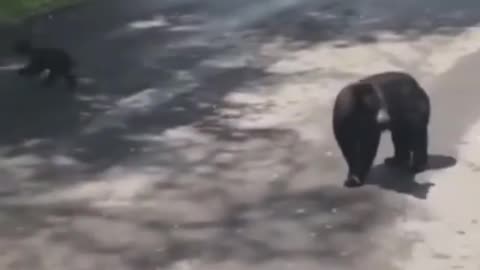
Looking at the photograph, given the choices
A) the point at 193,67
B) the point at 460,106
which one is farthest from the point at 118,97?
the point at 460,106

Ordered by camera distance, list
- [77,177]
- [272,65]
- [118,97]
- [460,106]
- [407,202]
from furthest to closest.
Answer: [272,65] < [118,97] < [460,106] < [77,177] < [407,202]

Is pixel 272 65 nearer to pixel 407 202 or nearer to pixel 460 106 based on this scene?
pixel 460 106

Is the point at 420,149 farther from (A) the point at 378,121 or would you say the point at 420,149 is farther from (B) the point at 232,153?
(B) the point at 232,153

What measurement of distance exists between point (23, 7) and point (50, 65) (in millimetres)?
6338

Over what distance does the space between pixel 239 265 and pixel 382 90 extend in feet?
7.75

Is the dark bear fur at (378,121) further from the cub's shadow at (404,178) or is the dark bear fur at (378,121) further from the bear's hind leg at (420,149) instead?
the cub's shadow at (404,178)

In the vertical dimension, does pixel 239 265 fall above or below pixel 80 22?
below

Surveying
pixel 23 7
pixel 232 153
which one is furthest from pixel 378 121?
pixel 23 7

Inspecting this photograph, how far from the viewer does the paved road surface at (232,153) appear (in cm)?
884

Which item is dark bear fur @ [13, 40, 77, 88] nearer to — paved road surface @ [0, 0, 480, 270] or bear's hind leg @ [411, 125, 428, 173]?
paved road surface @ [0, 0, 480, 270]

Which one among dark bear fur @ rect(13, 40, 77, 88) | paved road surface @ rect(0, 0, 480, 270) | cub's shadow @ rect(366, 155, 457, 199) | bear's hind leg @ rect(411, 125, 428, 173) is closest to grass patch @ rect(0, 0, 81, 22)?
paved road surface @ rect(0, 0, 480, 270)

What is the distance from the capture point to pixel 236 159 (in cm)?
1097

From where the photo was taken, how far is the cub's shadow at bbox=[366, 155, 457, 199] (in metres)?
9.84

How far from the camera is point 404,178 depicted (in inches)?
400
